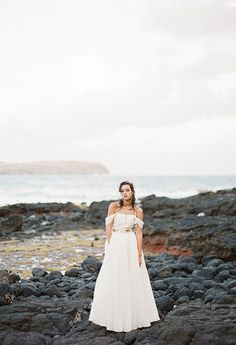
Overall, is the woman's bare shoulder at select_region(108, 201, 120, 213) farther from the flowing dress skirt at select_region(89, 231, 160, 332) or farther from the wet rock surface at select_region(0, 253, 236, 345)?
the wet rock surface at select_region(0, 253, 236, 345)

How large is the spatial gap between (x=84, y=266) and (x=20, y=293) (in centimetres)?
505

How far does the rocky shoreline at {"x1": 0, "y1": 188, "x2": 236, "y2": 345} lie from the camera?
7.62 meters

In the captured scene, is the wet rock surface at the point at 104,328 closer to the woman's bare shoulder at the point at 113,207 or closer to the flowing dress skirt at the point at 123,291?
the flowing dress skirt at the point at 123,291

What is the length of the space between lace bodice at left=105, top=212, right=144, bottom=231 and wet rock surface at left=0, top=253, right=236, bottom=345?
5.59 feet

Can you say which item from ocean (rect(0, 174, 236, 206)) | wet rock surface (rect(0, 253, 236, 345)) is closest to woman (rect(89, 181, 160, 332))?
wet rock surface (rect(0, 253, 236, 345))

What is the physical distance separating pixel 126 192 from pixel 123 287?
5.25ft

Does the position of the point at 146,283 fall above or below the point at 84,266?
above

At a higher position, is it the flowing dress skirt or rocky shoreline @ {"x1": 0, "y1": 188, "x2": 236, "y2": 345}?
the flowing dress skirt

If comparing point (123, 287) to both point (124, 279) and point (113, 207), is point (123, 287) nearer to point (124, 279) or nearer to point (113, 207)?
point (124, 279)

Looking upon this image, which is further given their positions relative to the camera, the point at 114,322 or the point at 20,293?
the point at 20,293

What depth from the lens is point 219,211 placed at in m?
26.4

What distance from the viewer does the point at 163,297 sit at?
31.8 ft

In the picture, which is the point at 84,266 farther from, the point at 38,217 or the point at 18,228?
the point at 38,217

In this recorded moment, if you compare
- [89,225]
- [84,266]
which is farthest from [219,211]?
[84,266]
